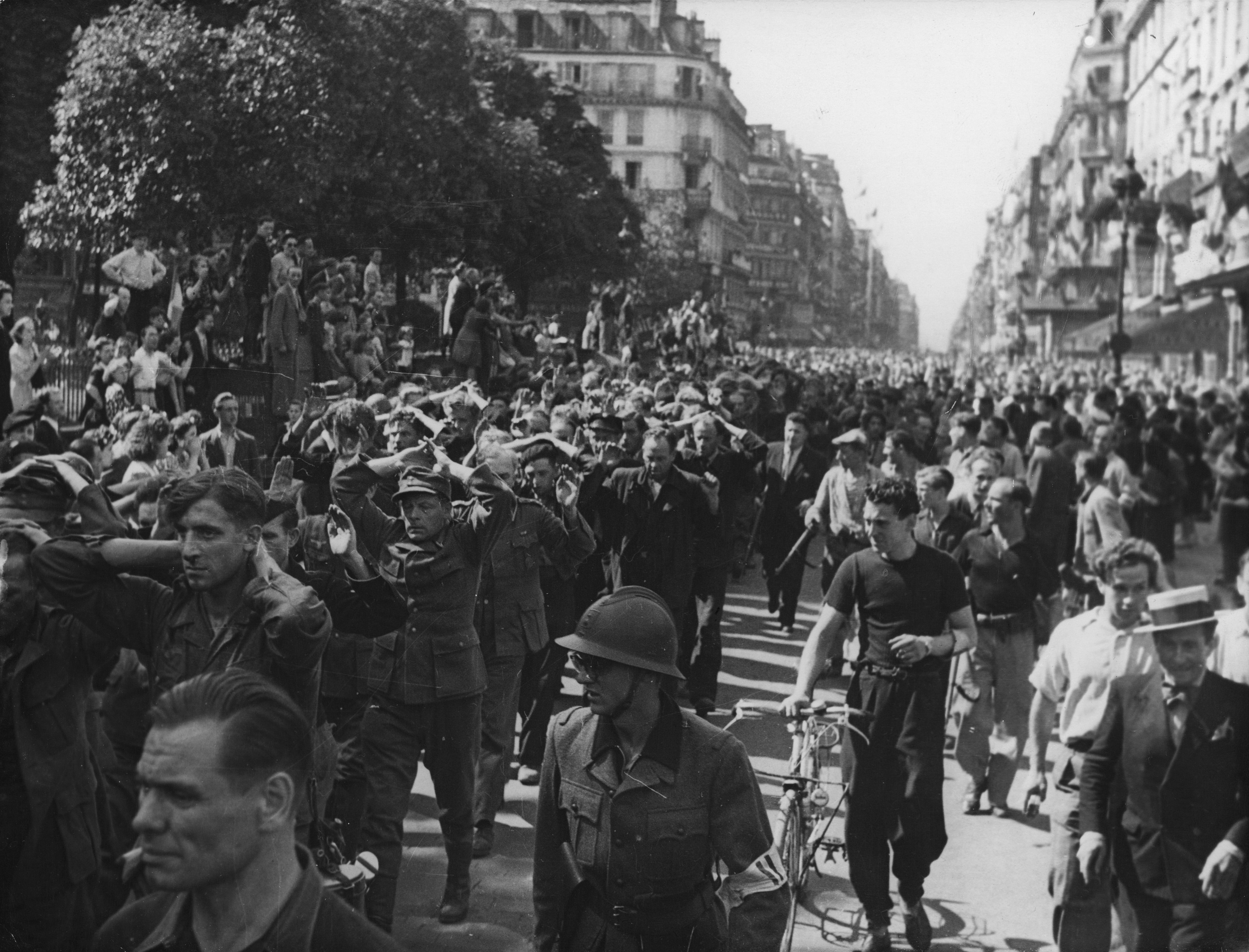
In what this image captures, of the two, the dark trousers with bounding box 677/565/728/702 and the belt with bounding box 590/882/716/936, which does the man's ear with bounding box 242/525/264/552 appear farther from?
the dark trousers with bounding box 677/565/728/702

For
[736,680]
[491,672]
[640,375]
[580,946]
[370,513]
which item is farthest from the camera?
[640,375]

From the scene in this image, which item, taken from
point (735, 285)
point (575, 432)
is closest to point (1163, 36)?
point (735, 285)

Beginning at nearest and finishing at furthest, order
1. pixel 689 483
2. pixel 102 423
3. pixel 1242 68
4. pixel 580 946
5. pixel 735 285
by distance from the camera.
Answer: pixel 580 946 < pixel 689 483 < pixel 102 423 < pixel 735 285 < pixel 1242 68

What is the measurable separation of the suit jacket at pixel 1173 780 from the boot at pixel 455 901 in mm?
2508

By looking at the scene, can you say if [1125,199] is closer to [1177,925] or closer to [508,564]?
[508,564]

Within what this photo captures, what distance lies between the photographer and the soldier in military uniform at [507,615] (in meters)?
6.83

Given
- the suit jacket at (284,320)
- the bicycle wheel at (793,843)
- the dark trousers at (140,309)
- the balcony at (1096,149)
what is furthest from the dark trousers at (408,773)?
the balcony at (1096,149)

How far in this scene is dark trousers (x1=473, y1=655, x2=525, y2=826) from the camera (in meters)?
6.81

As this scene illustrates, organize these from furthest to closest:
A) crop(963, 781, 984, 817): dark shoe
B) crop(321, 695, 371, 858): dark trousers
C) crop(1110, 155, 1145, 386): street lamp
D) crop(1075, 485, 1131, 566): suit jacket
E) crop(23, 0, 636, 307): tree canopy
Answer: crop(1110, 155, 1145, 386): street lamp, crop(23, 0, 636, 307): tree canopy, crop(1075, 485, 1131, 566): suit jacket, crop(963, 781, 984, 817): dark shoe, crop(321, 695, 371, 858): dark trousers

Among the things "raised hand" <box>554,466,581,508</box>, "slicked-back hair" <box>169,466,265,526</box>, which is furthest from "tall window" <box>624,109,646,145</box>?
"slicked-back hair" <box>169,466,265,526</box>

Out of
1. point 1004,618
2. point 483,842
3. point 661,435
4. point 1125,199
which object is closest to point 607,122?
point 661,435

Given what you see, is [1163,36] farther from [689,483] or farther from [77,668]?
[77,668]

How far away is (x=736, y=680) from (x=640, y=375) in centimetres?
808

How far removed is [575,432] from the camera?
1111 centimetres
